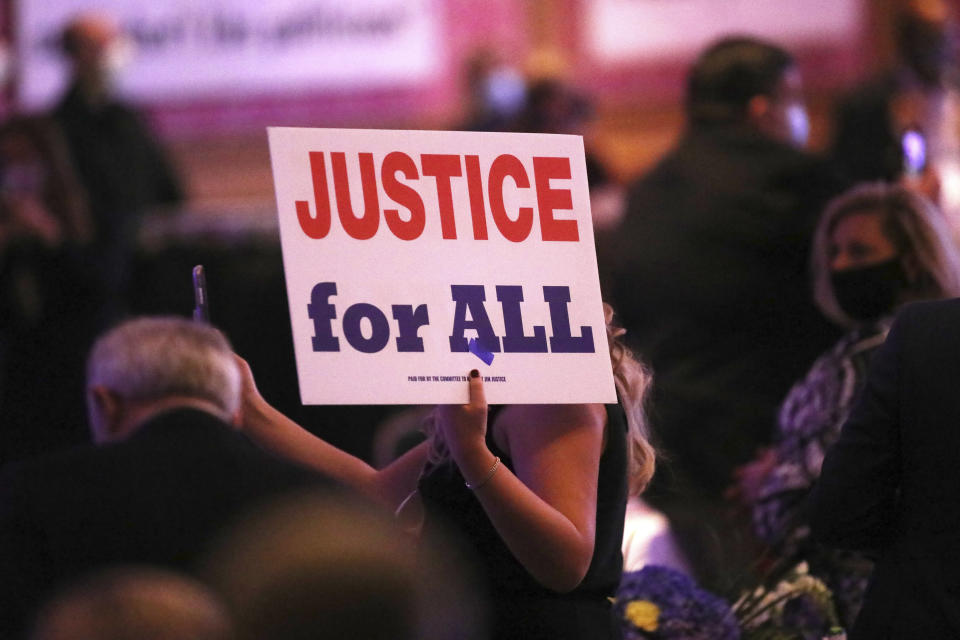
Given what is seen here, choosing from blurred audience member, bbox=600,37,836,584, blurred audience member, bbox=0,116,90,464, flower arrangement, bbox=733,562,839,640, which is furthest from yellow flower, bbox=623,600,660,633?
blurred audience member, bbox=0,116,90,464

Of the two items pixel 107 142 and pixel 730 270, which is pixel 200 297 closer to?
pixel 730 270

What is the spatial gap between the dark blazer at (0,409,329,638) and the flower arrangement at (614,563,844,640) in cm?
136

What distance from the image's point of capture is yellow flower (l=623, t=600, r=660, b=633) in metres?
3.37

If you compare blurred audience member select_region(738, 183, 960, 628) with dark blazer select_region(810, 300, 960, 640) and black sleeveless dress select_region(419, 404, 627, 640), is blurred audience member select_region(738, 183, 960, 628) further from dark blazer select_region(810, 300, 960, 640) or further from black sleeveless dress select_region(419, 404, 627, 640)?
black sleeveless dress select_region(419, 404, 627, 640)

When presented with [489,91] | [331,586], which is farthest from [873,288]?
[489,91]

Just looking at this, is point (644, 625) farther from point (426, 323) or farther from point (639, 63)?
point (639, 63)

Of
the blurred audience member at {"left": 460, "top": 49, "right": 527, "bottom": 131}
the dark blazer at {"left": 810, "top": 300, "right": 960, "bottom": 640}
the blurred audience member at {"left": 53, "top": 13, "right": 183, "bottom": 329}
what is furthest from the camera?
the blurred audience member at {"left": 460, "top": 49, "right": 527, "bottom": 131}

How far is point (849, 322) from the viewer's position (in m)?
3.92

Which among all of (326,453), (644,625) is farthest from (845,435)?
(326,453)

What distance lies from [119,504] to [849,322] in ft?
7.26

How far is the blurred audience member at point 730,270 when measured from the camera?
187 inches

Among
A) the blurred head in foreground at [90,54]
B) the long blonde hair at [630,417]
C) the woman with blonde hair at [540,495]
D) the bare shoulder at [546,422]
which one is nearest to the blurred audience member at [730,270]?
the long blonde hair at [630,417]

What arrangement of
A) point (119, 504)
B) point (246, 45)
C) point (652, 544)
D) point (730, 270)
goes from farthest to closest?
point (246, 45)
point (730, 270)
point (652, 544)
point (119, 504)

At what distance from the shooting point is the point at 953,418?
2.81 metres
